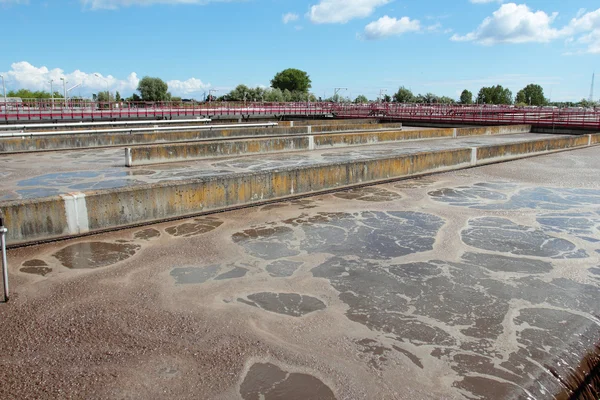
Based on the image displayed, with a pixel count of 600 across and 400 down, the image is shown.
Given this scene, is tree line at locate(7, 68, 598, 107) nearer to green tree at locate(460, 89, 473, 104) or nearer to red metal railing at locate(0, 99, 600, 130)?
green tree at locate(460, 89, 473, 104)

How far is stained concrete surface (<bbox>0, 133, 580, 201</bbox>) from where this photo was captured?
1370cm

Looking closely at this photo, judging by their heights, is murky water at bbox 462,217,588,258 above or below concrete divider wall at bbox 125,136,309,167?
below

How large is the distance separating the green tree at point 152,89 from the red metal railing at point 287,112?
51.4 meters

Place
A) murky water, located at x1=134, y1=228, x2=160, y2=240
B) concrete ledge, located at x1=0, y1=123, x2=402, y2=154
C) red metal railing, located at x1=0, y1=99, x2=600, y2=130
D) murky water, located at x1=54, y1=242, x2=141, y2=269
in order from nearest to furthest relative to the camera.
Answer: murky water, located at x1=54, y1=242, x2=141, y2=269 → murky water, located at x1=134, y1=228, x2=160, y2=240 → concrete ledge, located at x1=0, y1=123, x2=402, y2=154 → red metal railing, located at x1=0, y1=99, x2=600, y2=130

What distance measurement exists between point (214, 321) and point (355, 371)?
1.76 metres

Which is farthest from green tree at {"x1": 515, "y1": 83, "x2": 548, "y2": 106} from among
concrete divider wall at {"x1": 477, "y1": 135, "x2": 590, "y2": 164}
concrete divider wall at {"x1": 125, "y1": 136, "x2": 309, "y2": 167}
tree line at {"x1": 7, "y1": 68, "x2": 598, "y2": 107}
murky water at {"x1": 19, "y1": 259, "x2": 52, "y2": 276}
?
murky water at {"x1": 19, "y1": 259, "x2": 52, "y2": 276}

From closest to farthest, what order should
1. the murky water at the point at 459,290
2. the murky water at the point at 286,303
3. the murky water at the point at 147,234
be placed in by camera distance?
the murky water at the point at 459,290, the murky water at the point at 286,303, the murky water at the point at 147,234

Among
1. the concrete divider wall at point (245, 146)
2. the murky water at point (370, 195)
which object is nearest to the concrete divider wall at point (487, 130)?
the concrete divider wall at point (245, 146)

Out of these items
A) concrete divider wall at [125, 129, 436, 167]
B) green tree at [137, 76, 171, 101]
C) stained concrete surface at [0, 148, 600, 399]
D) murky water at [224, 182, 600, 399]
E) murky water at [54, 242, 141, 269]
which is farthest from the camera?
green tree at [137, 76, 171, 101]

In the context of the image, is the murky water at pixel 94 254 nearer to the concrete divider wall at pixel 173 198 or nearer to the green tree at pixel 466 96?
the concrete divider wall at pixel 173 198

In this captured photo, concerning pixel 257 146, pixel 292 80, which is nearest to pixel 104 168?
pixel 257 146

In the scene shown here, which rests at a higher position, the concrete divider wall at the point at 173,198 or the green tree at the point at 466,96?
the green tree at the point at 466,96

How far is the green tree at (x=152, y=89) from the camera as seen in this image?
9538 centimetres

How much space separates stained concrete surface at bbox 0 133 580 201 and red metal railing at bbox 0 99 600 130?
14.0 meters
